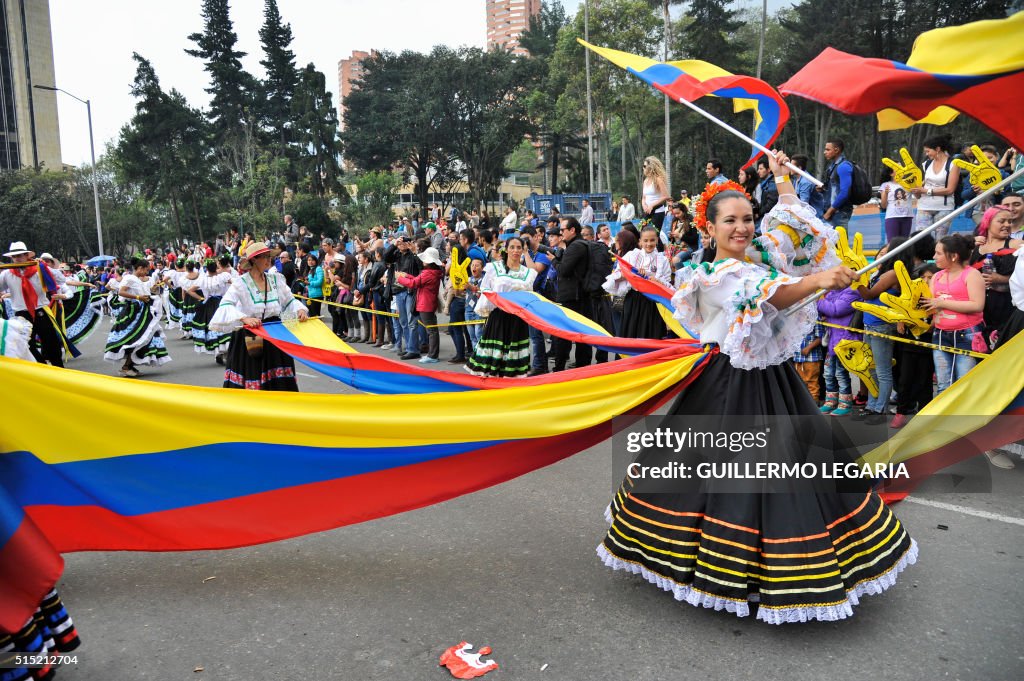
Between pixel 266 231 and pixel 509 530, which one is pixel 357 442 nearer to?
pixel 509 530

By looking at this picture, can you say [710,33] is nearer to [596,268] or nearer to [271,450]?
[596,268]

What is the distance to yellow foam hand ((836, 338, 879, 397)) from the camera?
6.84 m

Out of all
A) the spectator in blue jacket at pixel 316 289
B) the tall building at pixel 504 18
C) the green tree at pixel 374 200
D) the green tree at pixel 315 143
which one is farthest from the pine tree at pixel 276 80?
the tall building at pixel 504 18

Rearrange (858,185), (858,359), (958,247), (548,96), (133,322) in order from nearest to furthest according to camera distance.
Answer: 1. (958,247)
2. (858,359)
3. (858,185)
4. (133,322)
5. (548,96)

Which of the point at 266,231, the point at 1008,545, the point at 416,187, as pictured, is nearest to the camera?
the point at 1008,545

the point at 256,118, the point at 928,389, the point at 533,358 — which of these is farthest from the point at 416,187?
the point at 928,389

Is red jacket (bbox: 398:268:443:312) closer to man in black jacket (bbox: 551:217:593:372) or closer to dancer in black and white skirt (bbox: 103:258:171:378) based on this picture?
man in black jacket (bbox: 551:217:593:372)

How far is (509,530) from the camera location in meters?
4.66

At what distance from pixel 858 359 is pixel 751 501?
4.12 metres

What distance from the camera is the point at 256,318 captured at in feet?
20.0

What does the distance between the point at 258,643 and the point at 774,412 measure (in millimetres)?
2576

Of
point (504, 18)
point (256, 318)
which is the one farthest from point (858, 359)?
point (504, 18)

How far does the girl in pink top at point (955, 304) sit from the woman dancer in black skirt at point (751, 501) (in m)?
2.65

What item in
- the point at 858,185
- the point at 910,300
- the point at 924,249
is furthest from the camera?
the point at 858,185
